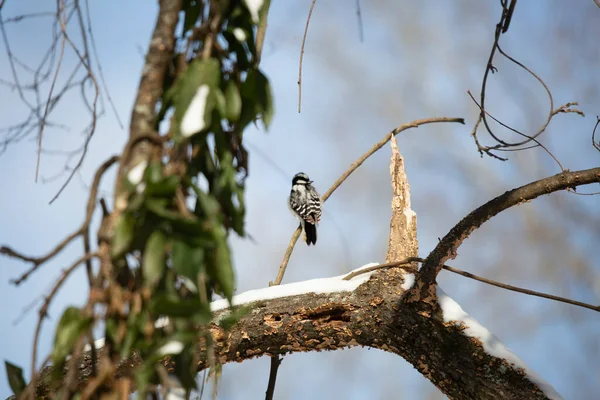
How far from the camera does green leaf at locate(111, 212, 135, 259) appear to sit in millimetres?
831

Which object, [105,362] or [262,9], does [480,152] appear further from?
[105,362]

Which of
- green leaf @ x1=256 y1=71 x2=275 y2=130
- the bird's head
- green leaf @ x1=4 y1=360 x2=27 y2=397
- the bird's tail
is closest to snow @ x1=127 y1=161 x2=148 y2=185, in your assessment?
green leaf @ x1=256 y1=71 x2=275 y2=130

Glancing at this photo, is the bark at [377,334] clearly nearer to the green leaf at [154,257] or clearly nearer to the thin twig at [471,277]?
the thin twig at [471,277]

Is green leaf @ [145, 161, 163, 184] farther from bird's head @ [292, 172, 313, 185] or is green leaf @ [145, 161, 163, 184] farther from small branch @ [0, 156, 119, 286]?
bird's head @ [292, 172, 313, 185]

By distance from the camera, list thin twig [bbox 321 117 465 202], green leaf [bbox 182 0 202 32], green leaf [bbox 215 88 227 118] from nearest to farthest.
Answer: green leaf [bbox 215 88 227 118] < green leaf [bbox 182 0 202 32] < thin twig [bbox 321 117 465 202]

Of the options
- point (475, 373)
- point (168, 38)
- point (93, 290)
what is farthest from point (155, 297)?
point (475, 373)

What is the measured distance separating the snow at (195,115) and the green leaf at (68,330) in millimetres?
276

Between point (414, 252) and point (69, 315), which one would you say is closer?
point (69, 315)

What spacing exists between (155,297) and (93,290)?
9 cm

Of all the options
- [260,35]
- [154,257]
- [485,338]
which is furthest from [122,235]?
[485,338]

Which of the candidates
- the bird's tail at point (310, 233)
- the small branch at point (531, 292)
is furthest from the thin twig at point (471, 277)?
the bird's tail at point (310, 233)

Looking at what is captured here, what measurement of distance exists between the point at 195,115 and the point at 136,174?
0.12 metres

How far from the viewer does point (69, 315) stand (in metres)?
0.84

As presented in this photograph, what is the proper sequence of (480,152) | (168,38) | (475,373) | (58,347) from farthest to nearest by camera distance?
(480,152) → (475,373) → (168,38) → (58,347)
